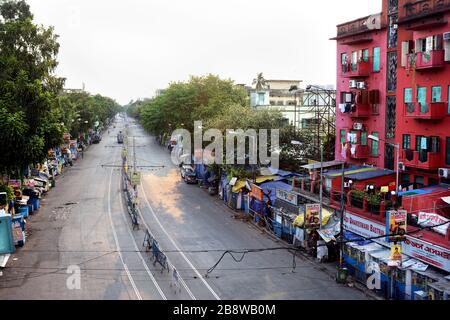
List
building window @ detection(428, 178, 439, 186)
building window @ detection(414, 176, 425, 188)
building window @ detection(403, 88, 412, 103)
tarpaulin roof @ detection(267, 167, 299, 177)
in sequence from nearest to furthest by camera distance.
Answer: building window @ detection(428, 178, 439, 186), building window @ detection(414, 176, 425, 188), building window @ detection(403, 88, 412, 103), tarpaulin roof @ detection(267, 167, 299, 177)

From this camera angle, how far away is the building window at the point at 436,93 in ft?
96.8

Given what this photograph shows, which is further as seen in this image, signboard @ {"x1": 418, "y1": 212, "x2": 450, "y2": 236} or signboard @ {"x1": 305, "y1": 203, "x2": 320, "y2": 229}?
signboard @ {"x1": 305, "y1": 203, "x2": 320, "y2": 229}

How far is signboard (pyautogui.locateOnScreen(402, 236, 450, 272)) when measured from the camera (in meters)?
22.4

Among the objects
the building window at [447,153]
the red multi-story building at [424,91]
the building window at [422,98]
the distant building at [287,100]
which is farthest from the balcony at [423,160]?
the distant building at [287,100]

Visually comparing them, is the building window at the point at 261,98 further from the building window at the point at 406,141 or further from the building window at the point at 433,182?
the building window at the point at 433,182

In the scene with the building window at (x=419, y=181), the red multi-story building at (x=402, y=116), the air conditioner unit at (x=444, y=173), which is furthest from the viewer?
the building window at (x=419, y=181)

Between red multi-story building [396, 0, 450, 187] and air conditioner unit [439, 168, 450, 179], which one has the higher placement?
red multi-story building [396, 0, 450, 187]

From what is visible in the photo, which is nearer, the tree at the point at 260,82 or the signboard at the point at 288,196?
the signboard at the point at 288,196

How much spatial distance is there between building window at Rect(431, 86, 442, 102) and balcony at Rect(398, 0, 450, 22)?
4095 mm

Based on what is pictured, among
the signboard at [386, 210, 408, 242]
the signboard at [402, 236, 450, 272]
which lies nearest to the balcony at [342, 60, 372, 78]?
the signboard at [386, 210, 408, 242]

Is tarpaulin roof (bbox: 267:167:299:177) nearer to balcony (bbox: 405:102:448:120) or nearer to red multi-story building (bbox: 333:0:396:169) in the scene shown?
red multi-story building (bbox: 333:0:396:169)

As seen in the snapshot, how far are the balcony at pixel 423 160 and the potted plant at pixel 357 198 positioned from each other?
369 centimetres

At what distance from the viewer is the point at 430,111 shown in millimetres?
29141
